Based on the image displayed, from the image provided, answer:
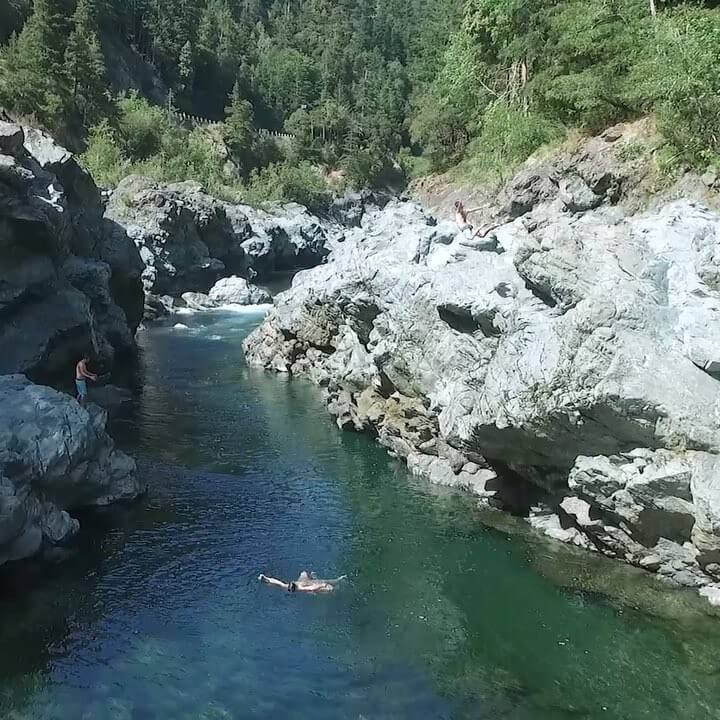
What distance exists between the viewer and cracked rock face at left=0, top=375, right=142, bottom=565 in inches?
762

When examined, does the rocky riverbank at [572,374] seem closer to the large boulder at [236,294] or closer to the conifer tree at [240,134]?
the large boulder at [236,294]

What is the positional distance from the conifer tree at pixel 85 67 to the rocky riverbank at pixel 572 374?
6191cm

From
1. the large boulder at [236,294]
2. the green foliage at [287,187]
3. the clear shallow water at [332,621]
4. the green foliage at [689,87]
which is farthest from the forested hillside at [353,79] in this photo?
the large boulder at [236,294]

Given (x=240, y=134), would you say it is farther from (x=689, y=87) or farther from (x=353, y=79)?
(x=689, y=87)

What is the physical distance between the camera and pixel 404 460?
95.0 ft

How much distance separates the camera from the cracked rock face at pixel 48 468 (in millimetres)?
19344

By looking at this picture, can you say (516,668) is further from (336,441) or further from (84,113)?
(84,113)

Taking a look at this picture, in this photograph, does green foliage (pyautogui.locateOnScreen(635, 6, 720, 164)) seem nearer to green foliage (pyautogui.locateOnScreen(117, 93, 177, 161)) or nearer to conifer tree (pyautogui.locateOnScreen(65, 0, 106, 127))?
conifer tree (pyautogui.locateOnScreen(65, 0, 106, 127))

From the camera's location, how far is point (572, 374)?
18844mm

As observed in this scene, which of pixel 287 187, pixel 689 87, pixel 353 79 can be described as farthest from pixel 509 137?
pixel 353 79

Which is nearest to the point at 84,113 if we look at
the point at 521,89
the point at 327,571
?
the point at 521,89

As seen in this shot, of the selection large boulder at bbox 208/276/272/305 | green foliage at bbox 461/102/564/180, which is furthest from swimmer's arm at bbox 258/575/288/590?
large boulder at bbox 208/276/272/305

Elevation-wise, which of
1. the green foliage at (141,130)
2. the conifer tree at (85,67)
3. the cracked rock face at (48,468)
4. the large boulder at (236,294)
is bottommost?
the large boulder at (236,294)

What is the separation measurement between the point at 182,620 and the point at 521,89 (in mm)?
43398
